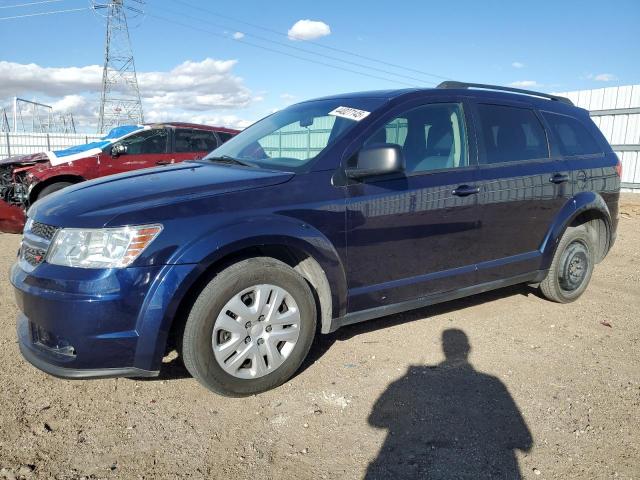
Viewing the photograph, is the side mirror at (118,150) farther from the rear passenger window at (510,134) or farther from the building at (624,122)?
the building at (624,122)

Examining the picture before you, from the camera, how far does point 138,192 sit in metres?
2.74

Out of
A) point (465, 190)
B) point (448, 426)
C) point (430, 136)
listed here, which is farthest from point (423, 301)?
point (430, 136)

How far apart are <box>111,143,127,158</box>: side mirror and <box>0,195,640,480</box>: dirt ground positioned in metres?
4.33

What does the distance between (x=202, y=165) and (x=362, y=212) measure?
125 centimetres

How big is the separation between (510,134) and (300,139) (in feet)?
5.74

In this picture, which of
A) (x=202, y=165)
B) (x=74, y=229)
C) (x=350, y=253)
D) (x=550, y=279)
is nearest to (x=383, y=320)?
(x=350, y=253)

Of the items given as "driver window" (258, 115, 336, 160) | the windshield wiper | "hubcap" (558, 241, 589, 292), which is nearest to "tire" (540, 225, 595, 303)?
"hubcap" (558, 241, 589, 292)

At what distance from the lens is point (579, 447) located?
8.09 feet

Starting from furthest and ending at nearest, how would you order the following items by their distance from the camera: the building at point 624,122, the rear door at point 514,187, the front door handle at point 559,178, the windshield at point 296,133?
the building at point 624,122, the front door handle at point 559,178, the rear door at point 514,187, the windshield at point 296,133

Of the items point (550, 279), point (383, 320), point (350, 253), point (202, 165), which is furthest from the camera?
point (550, 279)

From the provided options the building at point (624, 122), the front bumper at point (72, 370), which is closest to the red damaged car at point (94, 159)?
the front bumper at point (72, 370)

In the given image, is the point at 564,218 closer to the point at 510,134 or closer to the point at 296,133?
the point at 510,134

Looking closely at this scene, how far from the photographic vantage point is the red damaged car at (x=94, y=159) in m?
6.82

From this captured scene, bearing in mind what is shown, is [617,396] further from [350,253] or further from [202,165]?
[202,165]
